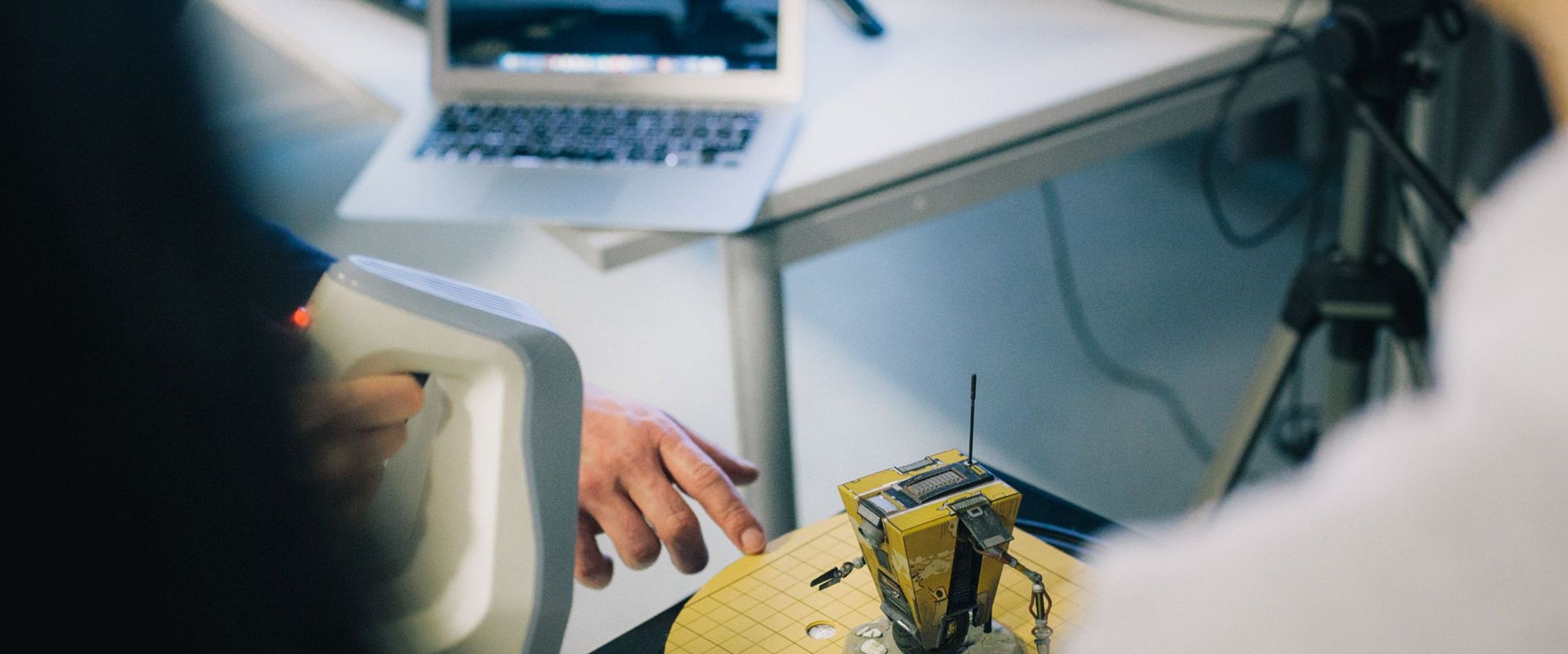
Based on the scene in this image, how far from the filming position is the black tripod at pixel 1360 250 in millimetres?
1041

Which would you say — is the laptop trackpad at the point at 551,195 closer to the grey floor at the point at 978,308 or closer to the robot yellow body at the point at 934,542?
the grey floor at the point at 978,308

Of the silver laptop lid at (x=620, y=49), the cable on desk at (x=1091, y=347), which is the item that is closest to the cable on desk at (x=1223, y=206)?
the cable on desk at (x=1091, y=347)

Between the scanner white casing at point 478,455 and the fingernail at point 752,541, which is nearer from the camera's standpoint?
the scanner white casing at point 478,455

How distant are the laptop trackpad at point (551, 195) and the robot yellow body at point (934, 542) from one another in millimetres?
536

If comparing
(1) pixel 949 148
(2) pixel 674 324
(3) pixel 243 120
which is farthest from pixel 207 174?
(2) pixel 674 324

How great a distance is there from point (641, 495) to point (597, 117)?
1.87 feet

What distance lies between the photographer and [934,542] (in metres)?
0.47

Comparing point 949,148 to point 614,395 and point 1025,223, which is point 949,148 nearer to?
point 614,395

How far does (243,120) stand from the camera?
9.9 inches

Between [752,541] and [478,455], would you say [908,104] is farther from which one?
[478,455]

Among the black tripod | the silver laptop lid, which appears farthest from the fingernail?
the black tripod

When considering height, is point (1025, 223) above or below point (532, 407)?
below

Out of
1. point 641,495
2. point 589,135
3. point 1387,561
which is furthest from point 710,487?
point 589,135

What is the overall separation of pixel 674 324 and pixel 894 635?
1.26 metres
